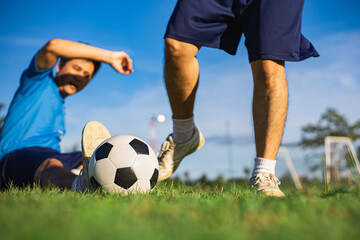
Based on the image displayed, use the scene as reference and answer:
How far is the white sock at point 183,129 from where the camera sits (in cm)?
350

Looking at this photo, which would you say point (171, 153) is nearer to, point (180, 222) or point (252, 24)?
point (252, 24)

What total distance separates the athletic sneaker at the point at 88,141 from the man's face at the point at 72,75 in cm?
158

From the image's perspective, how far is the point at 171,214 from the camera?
1.34 meters

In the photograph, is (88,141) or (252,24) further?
(88,141)

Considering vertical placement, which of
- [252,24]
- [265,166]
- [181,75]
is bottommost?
[265,166]

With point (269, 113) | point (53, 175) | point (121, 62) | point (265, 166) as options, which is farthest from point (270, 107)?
point (53, 175)

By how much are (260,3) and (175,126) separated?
1624mm

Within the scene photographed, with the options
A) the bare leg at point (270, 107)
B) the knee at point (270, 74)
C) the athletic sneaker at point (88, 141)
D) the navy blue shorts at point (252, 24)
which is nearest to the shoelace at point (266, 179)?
the bare leg at point (270, 107)

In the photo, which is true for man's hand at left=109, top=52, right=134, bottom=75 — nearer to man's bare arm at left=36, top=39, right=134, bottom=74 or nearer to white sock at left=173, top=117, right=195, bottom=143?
man's bare arm at left=36, top=39, right=134, bottom=74

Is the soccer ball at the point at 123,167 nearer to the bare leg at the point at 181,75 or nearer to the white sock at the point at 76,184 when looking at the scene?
the white sock at the point at 76,184

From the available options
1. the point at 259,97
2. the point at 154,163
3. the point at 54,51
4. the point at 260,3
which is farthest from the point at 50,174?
the point at 260,3

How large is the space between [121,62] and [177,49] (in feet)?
4.82

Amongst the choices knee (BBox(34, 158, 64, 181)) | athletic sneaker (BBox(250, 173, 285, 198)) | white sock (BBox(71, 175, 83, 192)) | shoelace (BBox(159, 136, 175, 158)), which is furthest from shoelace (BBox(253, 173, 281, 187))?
knee (BBox(34, 158, 64, 181))

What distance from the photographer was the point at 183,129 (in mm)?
3545
